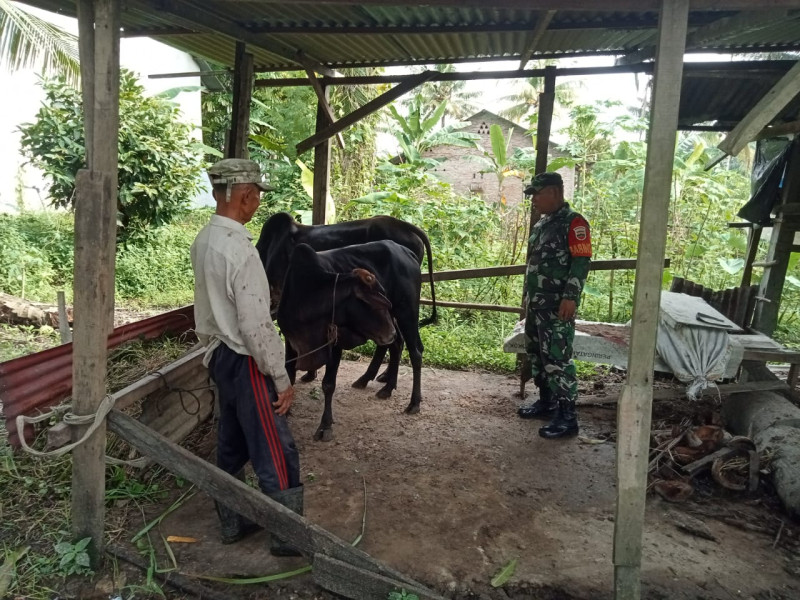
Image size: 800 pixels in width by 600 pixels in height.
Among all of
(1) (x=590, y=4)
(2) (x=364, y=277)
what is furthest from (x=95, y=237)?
(1) (x=590, y=4)

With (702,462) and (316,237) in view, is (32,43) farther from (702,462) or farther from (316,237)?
(702,462)

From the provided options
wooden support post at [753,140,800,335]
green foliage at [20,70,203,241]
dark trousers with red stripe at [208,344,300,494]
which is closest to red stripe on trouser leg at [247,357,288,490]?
dark trousers with red stripe at [208,344,300,494]

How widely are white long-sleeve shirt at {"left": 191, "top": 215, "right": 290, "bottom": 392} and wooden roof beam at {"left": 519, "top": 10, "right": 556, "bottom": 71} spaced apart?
229cm

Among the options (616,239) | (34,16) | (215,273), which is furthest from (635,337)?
(34,16)

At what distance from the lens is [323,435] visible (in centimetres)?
434

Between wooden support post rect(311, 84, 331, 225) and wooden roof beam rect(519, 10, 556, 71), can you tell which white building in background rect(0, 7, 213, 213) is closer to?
wooden support post rect(311, 84, 331, 225)

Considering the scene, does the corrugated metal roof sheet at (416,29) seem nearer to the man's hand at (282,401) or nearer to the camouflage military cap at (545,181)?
the camouflage military cap at (545,181)

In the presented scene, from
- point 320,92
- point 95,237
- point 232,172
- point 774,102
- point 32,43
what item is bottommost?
point 95,237

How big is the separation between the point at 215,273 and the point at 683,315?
3754 mm

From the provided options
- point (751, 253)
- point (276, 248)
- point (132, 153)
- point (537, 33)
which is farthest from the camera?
point (132, 153)

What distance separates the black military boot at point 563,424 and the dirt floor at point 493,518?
3.4 inches

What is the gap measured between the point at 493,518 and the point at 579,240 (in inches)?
87.4

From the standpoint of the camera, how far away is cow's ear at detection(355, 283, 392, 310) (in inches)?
164

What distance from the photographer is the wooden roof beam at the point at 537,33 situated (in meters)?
3.58
